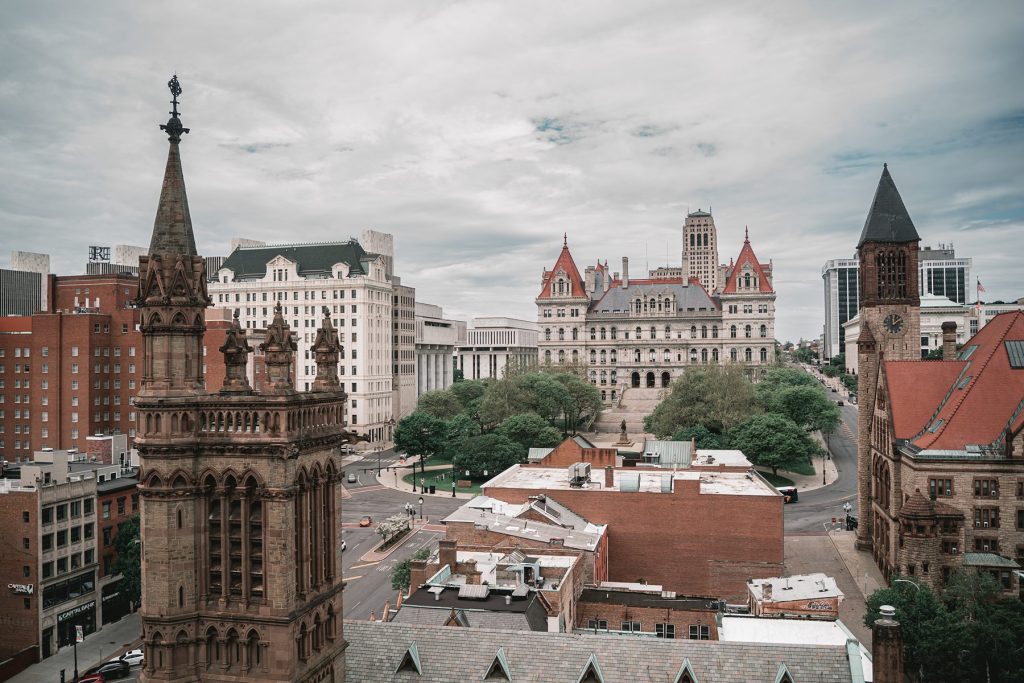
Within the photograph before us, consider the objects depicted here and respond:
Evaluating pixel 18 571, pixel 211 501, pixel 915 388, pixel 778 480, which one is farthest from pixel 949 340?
pixel 18 571

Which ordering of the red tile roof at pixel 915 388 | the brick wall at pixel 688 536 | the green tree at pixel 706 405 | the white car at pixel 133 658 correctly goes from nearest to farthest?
1. the white car at pixel 133 658
2. the brick wall at pixel 688 536
3. the red tile roof at pixel 915 388
4. the green tree at pixel 706 405

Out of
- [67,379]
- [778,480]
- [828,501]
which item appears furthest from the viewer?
[778,480]

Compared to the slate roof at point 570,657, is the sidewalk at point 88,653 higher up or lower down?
lower down

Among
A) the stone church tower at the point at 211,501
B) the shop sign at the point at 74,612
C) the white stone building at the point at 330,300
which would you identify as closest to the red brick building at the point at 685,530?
the shop sign at the point at 74,612

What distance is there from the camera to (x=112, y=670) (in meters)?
48.1

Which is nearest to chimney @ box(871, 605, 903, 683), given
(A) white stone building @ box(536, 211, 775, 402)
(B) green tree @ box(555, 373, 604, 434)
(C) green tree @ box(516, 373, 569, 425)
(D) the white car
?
(D) the white car

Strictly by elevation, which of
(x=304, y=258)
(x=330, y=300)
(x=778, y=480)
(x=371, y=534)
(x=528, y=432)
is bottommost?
(x=371, y=534)

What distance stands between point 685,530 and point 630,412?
9911cm

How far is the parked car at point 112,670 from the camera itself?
47.8m

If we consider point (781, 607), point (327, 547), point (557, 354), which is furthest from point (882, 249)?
point (557, 354)

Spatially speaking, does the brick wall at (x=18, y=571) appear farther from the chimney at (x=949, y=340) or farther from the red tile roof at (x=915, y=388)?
the chimney at (x=949, y=340)

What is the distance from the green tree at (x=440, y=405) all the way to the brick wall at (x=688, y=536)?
81.2 m

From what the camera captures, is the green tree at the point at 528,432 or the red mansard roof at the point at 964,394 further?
the green tree at the point at 528,432

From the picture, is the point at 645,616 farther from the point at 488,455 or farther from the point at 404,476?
the point at 404,476
